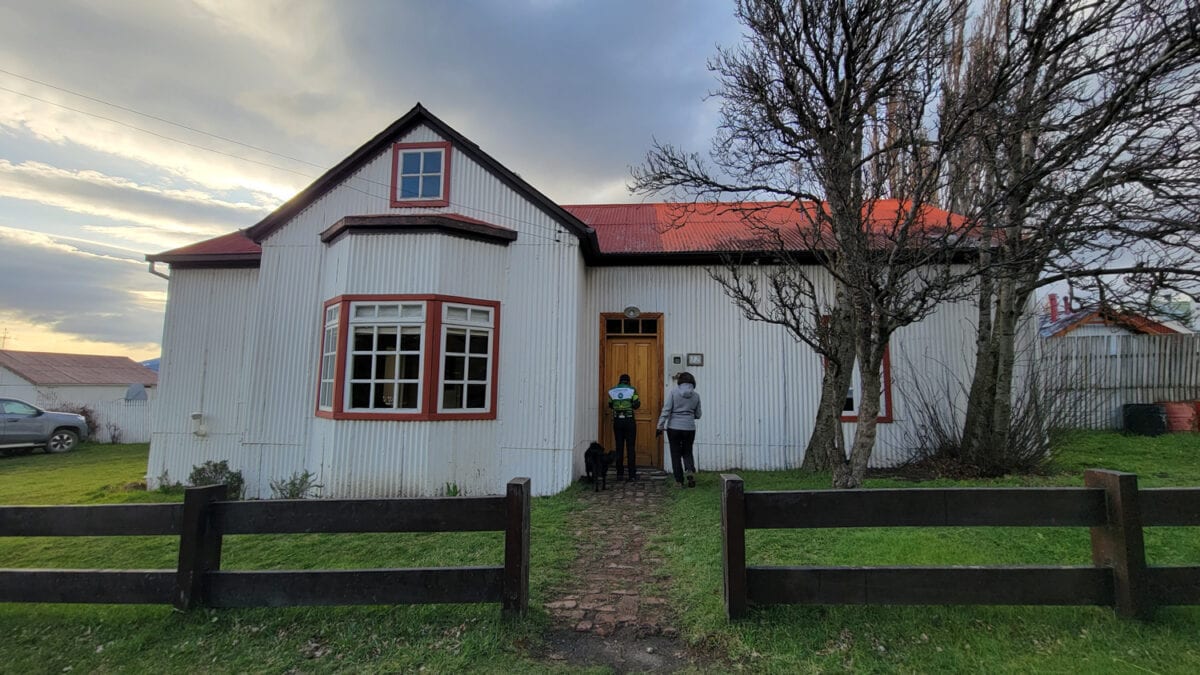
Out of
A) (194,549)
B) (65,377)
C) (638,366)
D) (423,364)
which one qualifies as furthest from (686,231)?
(65,377)

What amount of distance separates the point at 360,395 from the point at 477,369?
5.89 ft

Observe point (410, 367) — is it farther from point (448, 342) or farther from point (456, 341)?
point (456, 341)

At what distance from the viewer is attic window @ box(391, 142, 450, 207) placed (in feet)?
28.9

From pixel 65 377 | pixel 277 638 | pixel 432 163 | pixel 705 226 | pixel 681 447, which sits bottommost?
pixel 277 638

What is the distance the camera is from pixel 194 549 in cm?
336

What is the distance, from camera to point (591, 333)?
9930mm

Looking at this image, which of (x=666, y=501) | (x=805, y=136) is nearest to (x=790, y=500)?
(x=666, y=501)

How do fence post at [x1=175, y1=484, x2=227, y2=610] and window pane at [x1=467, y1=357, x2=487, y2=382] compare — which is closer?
fence post at [x1=175, y1=484, x2=227, y2=610]

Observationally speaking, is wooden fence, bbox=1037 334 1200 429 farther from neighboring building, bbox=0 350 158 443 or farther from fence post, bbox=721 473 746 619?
neighboring building, bbox=0 350 158 443

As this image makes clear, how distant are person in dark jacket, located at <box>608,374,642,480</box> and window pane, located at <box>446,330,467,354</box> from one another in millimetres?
2527

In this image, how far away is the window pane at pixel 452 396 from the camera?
773cm

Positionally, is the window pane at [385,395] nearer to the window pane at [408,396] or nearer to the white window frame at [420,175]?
the window pane at [408,396]

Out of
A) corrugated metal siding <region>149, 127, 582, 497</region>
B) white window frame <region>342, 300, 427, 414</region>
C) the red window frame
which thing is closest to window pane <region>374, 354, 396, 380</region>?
white window frame <region>342, 300, 427, 414</region>

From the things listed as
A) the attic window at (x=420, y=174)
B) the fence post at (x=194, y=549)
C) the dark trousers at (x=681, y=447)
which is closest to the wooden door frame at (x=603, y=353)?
the dark trousers at (x=681, y=447)
